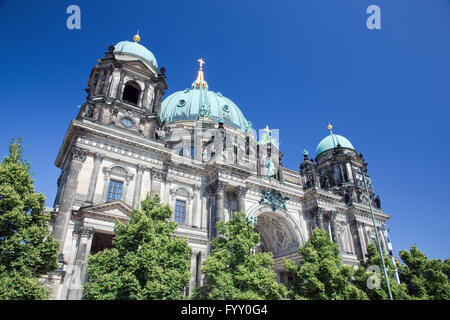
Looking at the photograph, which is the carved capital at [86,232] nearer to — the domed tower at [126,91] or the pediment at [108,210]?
the pediment at [108,210]

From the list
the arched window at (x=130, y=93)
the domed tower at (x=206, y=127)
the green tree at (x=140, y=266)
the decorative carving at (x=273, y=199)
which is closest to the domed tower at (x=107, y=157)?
the arched window at (x=130, y=93)

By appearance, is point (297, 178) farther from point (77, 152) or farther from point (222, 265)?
point (77, 152)

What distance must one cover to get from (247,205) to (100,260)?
60.7 feet

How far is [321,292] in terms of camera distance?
23891 millimetres

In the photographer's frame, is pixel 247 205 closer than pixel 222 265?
No

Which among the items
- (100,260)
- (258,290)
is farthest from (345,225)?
(100,260)

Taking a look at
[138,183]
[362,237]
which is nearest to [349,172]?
[362,237]

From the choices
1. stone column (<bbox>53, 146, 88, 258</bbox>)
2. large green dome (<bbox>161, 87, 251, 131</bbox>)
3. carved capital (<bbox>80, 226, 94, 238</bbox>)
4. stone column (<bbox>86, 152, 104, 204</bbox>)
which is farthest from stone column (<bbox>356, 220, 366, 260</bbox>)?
stone column (<bbox>53, 146, 88, 258</bbox>)

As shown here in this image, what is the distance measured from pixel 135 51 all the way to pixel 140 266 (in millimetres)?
25777

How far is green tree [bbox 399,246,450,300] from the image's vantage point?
32.2 meters

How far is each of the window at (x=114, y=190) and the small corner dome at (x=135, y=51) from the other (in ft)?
50.7

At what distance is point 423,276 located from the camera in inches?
1335

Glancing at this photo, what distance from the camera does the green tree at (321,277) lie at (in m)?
24.2

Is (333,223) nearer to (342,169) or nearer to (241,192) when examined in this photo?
(342,169)
